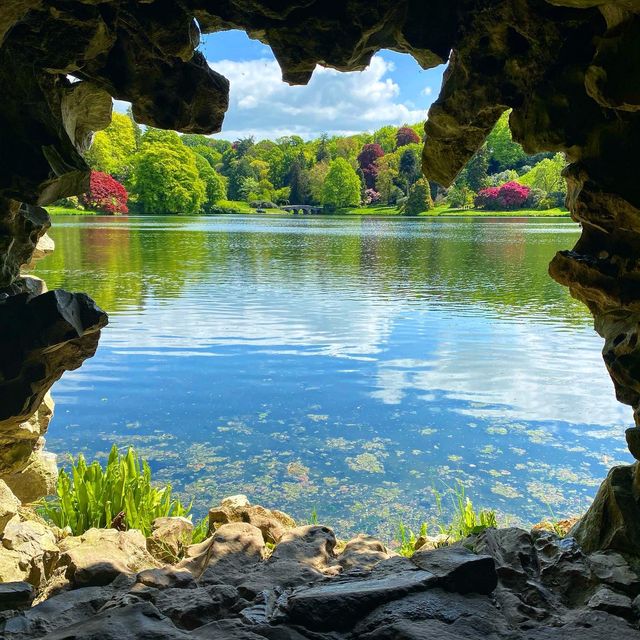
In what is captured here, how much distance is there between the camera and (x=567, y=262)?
3.99m

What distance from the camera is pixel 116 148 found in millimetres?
83125

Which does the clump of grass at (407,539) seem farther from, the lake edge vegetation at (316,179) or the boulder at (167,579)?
the lake edge vegetation at (316,179)

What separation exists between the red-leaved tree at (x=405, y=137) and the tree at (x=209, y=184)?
1087 inches

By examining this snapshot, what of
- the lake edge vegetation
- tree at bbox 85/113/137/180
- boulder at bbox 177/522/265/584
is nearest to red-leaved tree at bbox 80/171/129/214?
the lake edge vegetation

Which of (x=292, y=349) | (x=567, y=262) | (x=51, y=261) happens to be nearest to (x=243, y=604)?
(x=567, y=262)

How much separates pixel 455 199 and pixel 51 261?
196 feet

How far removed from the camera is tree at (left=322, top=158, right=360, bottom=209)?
271 ft

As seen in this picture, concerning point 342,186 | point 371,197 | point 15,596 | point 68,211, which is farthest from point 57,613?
point 371,197

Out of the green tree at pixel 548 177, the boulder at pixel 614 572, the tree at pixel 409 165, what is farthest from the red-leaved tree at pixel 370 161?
the boulder at pixel 614 572

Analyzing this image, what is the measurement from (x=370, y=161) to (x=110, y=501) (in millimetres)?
89769

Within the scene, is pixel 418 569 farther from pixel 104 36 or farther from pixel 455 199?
pixel 455 199

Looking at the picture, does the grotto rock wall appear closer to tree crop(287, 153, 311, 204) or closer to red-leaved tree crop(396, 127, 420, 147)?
tree crop(287, 153, 311, 204)

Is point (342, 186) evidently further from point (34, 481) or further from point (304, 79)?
point (304, 79)

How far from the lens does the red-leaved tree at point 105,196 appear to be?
208 ft
